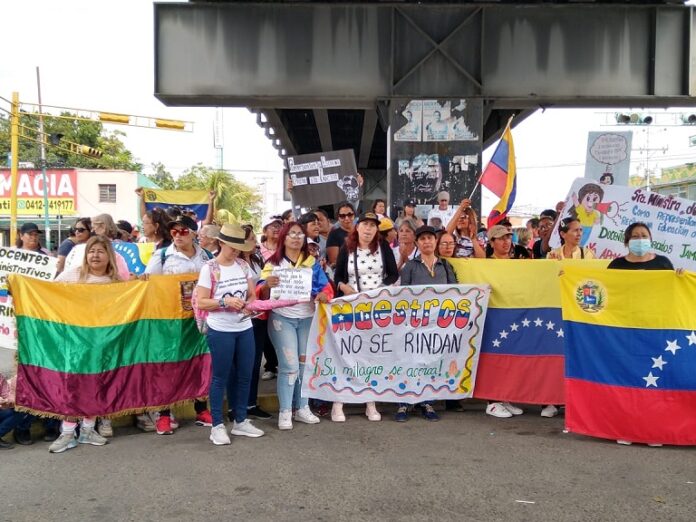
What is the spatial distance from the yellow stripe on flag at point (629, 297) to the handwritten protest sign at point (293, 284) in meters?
2.28

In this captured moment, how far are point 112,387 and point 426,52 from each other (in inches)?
305

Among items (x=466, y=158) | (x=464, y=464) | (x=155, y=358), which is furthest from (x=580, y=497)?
(x=466, y=158)

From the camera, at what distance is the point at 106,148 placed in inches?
2325

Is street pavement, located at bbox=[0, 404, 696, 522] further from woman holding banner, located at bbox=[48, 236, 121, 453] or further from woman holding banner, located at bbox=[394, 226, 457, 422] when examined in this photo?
woman holding banner, located at bbox=[394, 226, 457, 422]

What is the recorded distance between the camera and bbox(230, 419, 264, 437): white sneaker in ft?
18.2

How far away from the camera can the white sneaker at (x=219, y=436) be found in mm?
5305

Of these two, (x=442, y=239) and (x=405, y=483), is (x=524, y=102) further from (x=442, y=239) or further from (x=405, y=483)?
(x=405, y=483)

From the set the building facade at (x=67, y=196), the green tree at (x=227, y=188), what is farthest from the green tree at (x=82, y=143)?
the building facade at (x=67, y=196)

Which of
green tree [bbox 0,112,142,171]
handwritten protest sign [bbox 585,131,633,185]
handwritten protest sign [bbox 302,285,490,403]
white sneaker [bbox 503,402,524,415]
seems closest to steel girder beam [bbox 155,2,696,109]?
handwritten protest sign [bbox 585,131,633,185]

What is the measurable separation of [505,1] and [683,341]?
290 inches

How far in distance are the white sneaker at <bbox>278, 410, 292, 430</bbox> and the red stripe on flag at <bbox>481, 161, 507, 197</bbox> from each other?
3.49 m

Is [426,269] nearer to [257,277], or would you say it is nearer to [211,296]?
[257,277]

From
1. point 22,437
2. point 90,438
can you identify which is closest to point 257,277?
point 90,438

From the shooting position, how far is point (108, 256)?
5.56 metres
